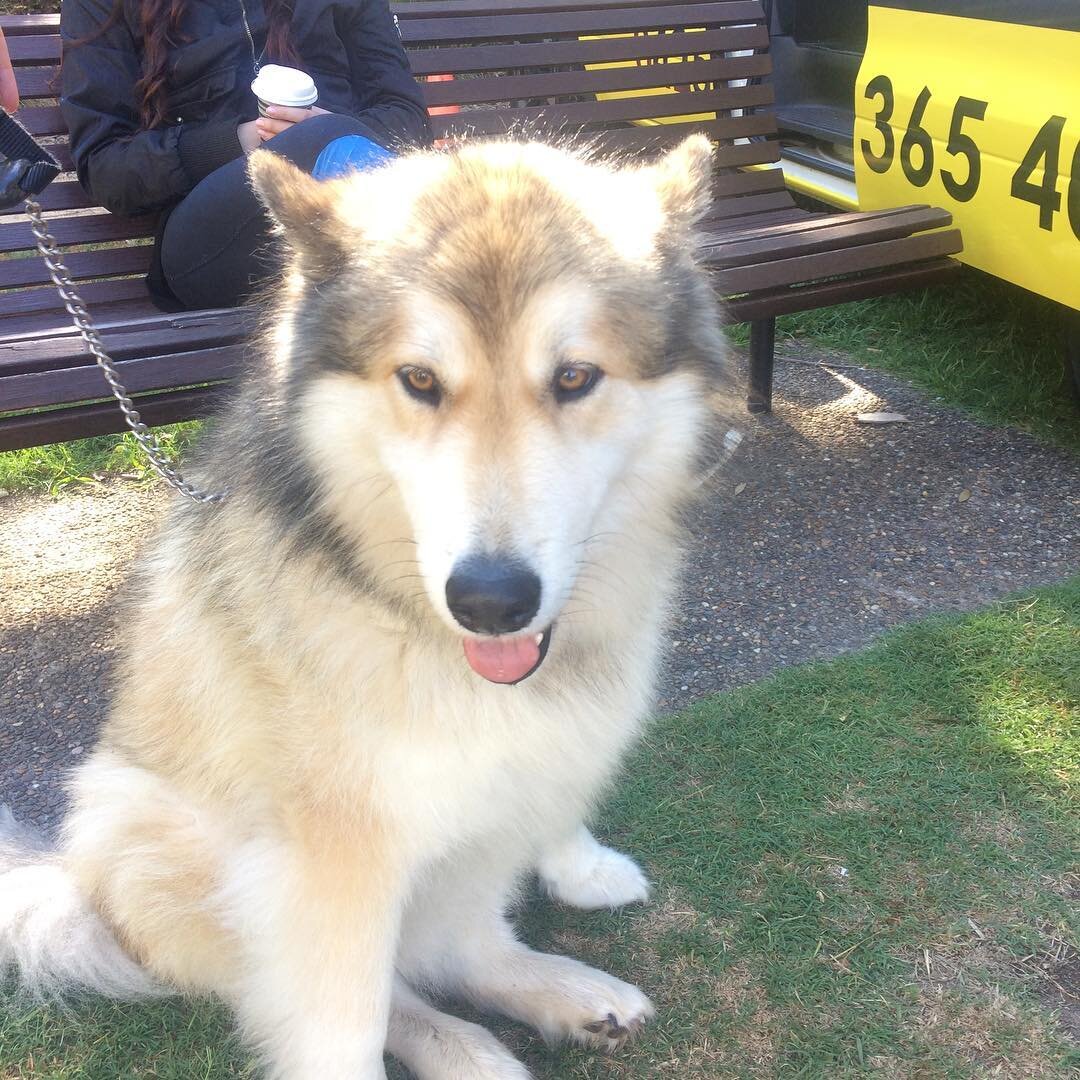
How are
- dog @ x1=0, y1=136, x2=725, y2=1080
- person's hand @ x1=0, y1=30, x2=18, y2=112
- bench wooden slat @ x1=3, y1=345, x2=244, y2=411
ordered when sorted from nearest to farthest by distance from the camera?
dog @ x1=0, y1=136, x2=725, y2=1080
person's hand @ x1=0, y1=30, x2=18, y2=112
bench wooden slat @ x1=3, y1=345, x2=244, y2=411

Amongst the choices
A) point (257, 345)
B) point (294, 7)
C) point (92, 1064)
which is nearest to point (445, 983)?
point (92, 1064)

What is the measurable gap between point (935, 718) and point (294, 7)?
287 centimetres

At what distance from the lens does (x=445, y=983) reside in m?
2.07

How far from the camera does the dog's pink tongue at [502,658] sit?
1.53 m

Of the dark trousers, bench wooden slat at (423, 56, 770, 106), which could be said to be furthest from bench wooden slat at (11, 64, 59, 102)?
bench wooden slat at (423, 56, 770, 106)

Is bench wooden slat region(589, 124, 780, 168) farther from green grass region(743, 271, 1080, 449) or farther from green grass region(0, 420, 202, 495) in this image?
green grass region(0, 420, 202, 495)

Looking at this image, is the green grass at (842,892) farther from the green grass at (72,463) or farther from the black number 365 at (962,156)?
the green grass at (72,463)

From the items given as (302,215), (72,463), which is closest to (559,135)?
(302,215)

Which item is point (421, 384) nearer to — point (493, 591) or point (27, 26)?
point (493, 591)

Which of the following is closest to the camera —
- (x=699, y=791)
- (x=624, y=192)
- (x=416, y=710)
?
(x=416, y=710)

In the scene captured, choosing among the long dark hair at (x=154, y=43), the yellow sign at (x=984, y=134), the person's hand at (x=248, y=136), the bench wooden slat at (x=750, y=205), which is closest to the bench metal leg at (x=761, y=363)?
the bench wooden slat at (x=750, y=205)

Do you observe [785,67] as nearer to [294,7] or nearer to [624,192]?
[294,7]

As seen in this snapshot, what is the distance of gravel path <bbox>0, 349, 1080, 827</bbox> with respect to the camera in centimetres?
295

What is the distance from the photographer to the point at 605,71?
417 centimetres
